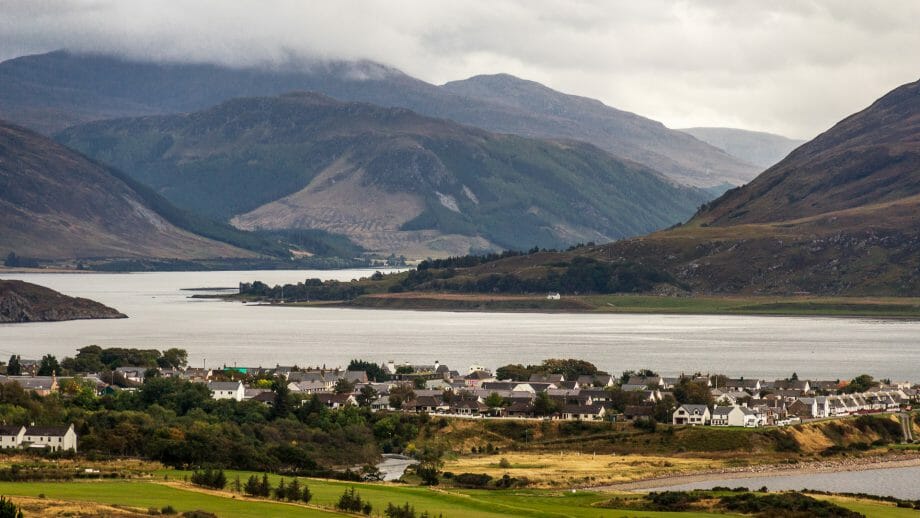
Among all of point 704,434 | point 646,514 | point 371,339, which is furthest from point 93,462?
point 371,339

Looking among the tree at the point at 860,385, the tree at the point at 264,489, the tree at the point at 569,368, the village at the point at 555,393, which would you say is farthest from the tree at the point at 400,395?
the tree at the point at 264,489

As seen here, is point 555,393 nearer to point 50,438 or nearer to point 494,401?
point 494,401

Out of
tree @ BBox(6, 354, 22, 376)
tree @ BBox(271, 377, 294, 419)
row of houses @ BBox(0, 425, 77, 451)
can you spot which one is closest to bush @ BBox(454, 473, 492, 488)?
row of houses @ BBox(0, 425, 77, 451)

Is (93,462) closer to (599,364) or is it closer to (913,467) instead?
(913,467)

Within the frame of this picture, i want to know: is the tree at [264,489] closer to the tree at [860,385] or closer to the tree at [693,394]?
the tree at [693,394]

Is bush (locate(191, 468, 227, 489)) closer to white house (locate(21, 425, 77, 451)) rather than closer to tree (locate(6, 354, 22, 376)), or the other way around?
white house (locate(21, 425, 77, 451))

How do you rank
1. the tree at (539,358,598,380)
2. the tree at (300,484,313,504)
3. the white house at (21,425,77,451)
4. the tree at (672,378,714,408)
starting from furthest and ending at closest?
the tree at (539,358,598,380)
the tree at (672,378,714,408)
the white house at (21,425,77,451)
the tree at (300,484,313,504)
